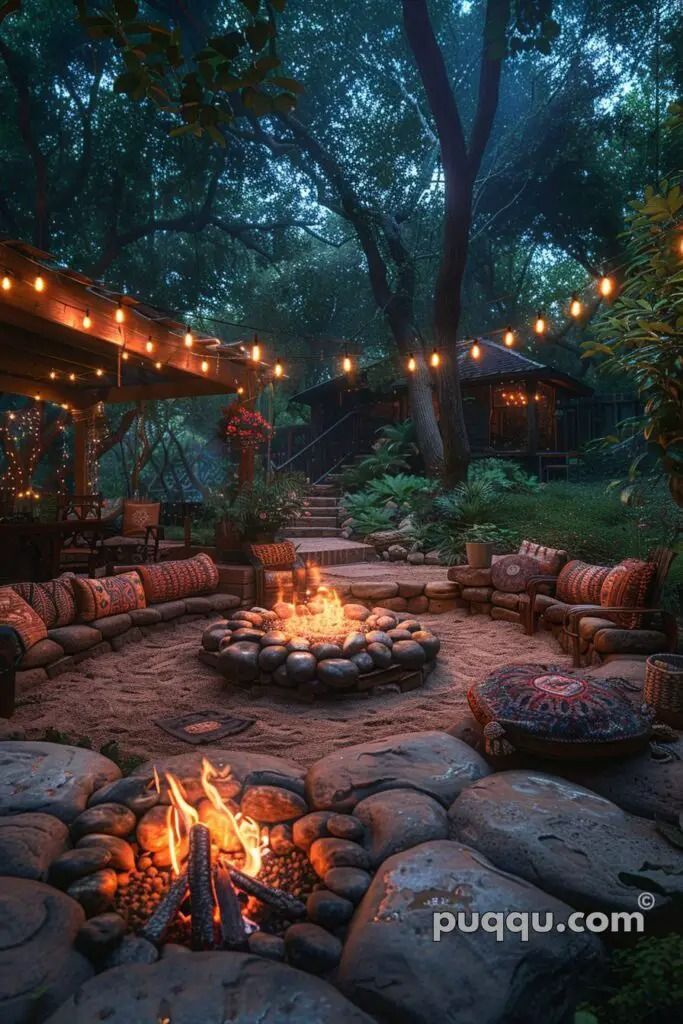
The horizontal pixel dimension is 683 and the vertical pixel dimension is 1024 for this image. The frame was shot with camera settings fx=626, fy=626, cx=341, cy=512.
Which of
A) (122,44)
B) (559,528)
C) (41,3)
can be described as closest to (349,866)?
(122,44)

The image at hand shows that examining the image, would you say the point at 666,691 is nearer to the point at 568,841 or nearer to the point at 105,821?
the point at 568,841

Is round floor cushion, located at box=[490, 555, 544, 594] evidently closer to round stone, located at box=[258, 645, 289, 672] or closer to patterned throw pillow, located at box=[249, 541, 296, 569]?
patterned throw pillow, located at box=[249, 541, 296, 569]

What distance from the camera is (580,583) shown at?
625 centimetres

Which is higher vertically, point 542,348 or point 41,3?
point 41,3

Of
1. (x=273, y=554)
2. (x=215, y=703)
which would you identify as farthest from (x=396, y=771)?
(x=273, y=554)

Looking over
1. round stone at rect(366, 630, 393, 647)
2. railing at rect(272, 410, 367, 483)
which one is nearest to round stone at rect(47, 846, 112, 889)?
round stone at rect(366, 630, 393, 647)

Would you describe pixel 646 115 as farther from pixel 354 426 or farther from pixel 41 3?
pixel 41 3

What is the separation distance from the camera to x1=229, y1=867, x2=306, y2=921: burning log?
2432mm

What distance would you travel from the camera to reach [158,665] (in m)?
5.79

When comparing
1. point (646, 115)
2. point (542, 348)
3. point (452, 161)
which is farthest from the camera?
point (542, 348)

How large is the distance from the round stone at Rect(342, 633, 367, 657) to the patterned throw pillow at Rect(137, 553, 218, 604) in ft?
8.35

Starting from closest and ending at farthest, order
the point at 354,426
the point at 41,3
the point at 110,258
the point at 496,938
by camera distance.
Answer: the point at 496,938
the point at 41,3
the point at 110,258
the point at 354,426

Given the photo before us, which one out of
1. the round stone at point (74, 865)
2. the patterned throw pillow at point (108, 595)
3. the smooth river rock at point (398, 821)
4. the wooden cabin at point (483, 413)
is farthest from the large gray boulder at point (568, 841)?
the wooden cabin at point (483, 413)

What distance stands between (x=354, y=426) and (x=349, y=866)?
1971cm
